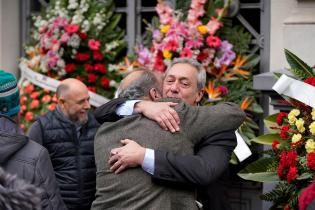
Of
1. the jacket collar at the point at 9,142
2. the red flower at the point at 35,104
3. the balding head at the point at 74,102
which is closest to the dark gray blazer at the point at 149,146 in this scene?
the jacket collar at the point at 9,142

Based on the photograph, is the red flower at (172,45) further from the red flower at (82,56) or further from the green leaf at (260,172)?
the green leaf at (260,172)

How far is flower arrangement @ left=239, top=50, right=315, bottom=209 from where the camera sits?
3758 mm

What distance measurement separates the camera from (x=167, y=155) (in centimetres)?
297

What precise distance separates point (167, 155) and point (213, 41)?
103 inches

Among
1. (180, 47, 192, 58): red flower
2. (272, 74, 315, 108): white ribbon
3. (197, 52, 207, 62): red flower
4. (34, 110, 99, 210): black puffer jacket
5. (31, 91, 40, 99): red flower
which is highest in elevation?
(180, 47, 192, 58): red flower

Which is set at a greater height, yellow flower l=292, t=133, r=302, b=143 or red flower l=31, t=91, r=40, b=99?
yellow flower l=292, t=133, r=302, b=143

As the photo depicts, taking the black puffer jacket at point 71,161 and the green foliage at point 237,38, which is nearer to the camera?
the black puffer jacket at point 71,161

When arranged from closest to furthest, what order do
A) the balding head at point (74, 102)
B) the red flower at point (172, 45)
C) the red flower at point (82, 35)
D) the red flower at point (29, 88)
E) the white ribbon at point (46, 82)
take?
the balding head at point (74, 102) → the red flower at point (172, 45) → the white ribbon at point (46, 82) → the red flower at point (82, 35) → the red flower at point (29, 88)

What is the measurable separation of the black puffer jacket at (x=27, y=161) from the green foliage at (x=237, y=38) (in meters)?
2.92

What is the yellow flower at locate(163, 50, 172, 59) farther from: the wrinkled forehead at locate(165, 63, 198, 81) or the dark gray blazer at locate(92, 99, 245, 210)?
the dark gray blazer at locate(92, 99, 245, 210)

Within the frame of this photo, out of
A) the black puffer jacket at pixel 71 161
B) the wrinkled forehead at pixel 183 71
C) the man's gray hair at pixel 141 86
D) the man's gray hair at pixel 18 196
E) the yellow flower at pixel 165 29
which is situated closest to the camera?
the man's gray hair at pixel 18 196

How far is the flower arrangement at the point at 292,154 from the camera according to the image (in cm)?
376

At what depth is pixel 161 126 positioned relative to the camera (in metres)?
2.98

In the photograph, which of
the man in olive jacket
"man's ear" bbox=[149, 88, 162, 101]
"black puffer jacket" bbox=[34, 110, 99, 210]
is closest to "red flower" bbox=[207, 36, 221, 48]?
"black puffer jacket" bbox=[34, 110, 99, 210]
